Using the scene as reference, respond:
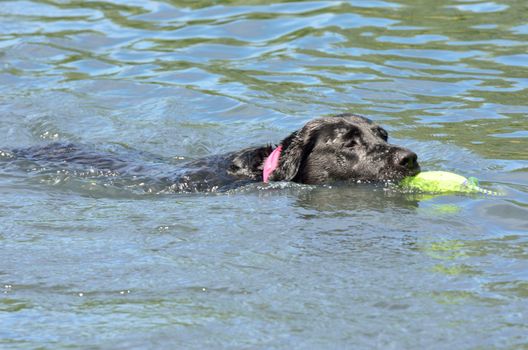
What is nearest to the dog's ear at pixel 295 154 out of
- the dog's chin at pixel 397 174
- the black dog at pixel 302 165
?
the black dog at pixel 302 165

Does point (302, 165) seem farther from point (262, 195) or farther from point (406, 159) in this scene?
point (406, 159)

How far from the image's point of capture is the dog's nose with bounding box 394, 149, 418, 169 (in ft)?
27.4

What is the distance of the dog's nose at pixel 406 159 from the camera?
328 inches

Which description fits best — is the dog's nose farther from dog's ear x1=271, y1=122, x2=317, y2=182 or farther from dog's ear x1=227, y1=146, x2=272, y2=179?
dog's ear x1=227, y1=146, x2=272, y2=179

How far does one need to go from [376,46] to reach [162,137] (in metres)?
4.24

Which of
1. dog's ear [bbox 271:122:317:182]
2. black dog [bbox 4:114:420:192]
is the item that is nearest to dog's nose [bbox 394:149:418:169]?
black dog [bbox 4:114:420:192]

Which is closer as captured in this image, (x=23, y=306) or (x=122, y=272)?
(x=23, y=306)

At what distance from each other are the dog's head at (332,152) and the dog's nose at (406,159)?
21 centimetres

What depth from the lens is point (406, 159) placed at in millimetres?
8352

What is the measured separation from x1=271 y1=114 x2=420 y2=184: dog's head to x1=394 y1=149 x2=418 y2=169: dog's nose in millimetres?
207

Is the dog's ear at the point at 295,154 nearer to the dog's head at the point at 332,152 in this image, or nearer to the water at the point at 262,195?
the dog's head at the point at 332,152

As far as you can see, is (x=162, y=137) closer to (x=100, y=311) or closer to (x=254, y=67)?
(x=254, y=67)

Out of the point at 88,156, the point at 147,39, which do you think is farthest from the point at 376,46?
the point at 88,156

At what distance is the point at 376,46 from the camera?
13906 mm
